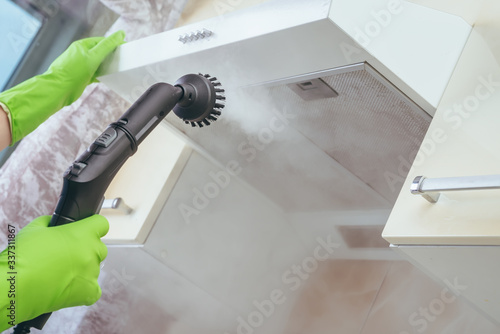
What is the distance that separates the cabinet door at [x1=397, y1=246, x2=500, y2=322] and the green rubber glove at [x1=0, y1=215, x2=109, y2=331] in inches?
19.9

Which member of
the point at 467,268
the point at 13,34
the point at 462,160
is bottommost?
the point at 467,268

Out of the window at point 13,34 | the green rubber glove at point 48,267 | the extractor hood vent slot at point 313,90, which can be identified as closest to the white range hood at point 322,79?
the extractor hood vent slot at point 313,90

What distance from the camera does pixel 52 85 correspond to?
128 centimetres

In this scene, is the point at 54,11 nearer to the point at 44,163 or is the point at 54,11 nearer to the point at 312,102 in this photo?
the point at 44,163

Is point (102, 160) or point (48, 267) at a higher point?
→ point (102, 160)

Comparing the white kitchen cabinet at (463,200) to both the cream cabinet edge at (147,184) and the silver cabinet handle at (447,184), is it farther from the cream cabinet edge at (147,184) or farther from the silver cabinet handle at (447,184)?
the cream cabinet edge at (147,184)

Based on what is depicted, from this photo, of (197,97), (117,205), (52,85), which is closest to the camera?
(197,97)

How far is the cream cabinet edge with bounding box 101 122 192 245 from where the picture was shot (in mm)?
1383

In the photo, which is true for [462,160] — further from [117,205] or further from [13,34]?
[13,34]

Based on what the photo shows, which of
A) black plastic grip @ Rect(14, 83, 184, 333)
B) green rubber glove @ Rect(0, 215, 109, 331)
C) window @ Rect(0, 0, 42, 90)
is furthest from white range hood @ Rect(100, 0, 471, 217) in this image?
window @ Rect(0, 0, 42, 90)

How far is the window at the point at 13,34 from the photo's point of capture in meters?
1.89

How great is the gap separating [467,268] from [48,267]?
641mm

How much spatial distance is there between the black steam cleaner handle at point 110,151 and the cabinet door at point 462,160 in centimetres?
38

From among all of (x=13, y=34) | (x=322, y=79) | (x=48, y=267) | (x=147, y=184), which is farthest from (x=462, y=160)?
(x=13, y=34)
